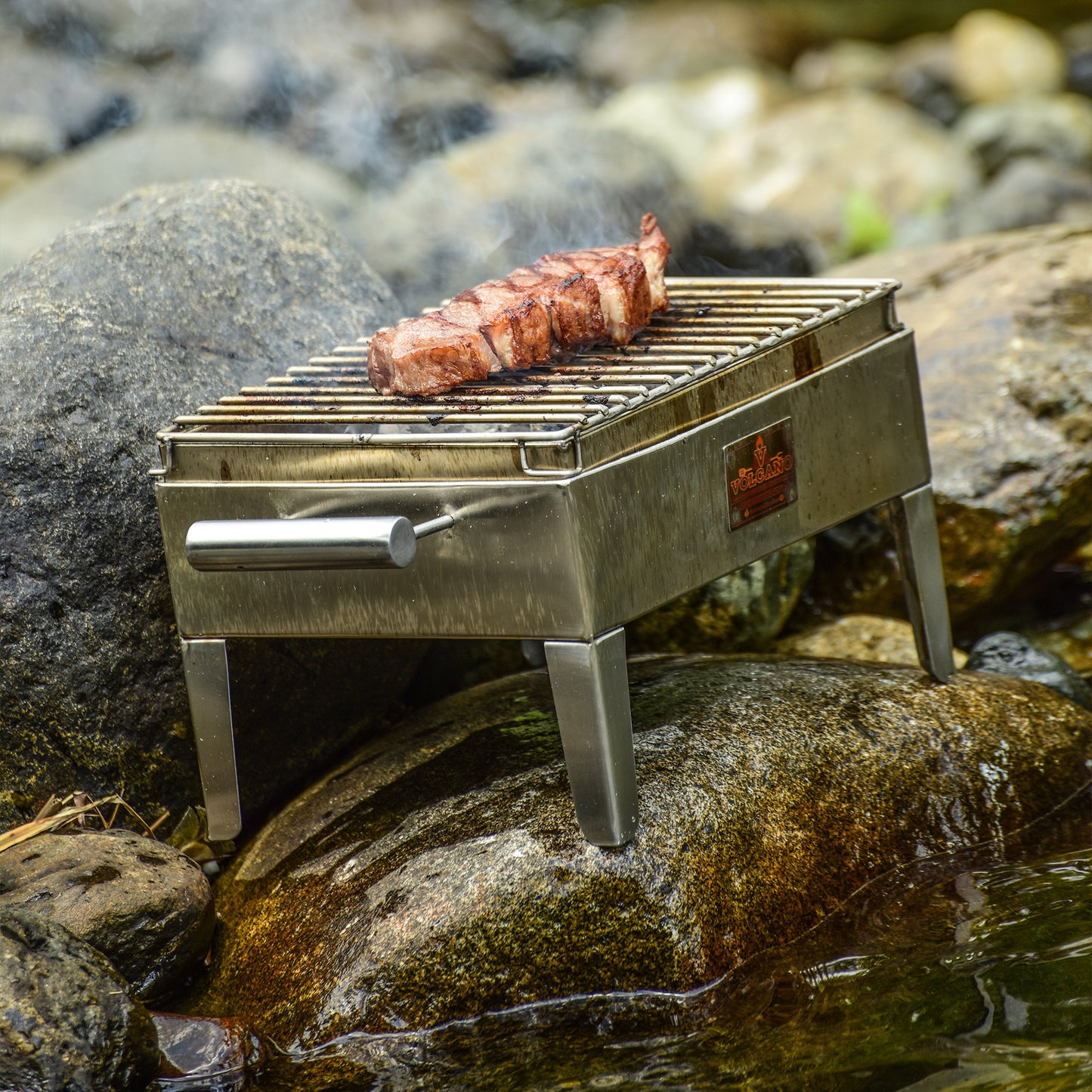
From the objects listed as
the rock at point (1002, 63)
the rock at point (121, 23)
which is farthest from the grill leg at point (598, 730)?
the rock at point (1002, 63)

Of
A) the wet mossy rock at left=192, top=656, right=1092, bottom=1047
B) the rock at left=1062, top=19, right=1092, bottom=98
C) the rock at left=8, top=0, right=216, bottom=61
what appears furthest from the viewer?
the rock at left=1062, top=19, right=1092, bottom=98

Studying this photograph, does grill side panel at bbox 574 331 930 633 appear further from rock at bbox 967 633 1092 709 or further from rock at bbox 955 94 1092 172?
rock at bbox 955 94 1092 172

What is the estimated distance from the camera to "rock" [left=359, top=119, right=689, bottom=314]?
29.8 ft

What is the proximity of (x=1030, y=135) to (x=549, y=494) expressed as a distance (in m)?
13.6

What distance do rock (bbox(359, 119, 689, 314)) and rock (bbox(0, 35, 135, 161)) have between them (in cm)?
467

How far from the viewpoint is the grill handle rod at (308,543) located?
289 cm

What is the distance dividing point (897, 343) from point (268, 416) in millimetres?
1755

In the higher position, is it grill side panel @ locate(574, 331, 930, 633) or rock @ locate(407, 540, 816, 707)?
grill side panel @ locate(574, 331, 930, 633)

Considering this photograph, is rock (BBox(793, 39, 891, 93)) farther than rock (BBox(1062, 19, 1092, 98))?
Yes

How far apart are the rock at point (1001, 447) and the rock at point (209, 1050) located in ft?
10.2

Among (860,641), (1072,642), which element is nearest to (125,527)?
(860,641)

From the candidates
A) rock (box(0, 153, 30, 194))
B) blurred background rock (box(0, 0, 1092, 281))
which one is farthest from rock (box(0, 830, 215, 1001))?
rock (box(0, 153, 30, 194))

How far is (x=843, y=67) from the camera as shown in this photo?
18.2m

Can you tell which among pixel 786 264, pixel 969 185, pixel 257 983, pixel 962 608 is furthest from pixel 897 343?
pixel 969 185
